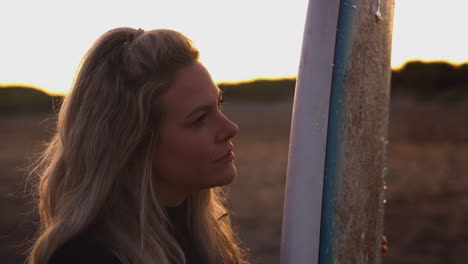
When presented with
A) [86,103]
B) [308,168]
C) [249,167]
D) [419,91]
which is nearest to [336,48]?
[308,168]

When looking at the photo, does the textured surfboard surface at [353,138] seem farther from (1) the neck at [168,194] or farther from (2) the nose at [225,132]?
(1) the neck at [168,194]

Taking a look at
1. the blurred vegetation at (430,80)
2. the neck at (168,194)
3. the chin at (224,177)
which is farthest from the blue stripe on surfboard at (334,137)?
the blurred vegetation at (430,80)

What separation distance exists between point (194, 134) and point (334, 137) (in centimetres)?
49

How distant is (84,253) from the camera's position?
1332 millimetres

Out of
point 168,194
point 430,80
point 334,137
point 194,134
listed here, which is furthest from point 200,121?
point 430,80

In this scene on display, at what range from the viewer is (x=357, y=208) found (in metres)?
1.76

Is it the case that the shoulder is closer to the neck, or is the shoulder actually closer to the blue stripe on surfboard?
the neck

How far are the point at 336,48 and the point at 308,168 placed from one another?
1.37 feet

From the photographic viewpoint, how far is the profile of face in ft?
5.04

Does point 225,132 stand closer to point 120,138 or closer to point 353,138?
point 120,138

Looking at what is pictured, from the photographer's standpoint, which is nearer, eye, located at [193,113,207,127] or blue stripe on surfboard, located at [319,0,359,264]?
eye, located at [193,113,207,127]

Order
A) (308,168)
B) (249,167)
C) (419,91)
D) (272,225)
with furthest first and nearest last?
(419,91), (249,167), (272,225), (308,168)

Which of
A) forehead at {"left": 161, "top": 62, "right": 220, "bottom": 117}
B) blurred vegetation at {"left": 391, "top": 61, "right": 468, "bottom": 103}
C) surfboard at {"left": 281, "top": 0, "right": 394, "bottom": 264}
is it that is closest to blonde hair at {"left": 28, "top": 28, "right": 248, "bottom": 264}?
forehead at {"left": 161, "top": 62, "right": 220, "bottom": 117}

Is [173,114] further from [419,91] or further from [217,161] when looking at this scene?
[419,91]
